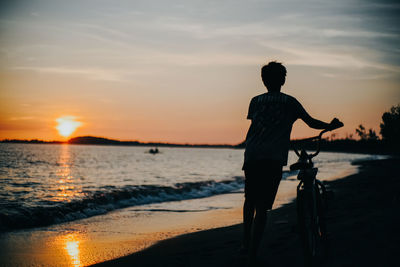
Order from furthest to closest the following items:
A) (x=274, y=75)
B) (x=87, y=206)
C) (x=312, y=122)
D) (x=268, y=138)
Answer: (x=87, y=206)
(x=274, y=75)
(x=312, y=122)
(x=268, y=138)

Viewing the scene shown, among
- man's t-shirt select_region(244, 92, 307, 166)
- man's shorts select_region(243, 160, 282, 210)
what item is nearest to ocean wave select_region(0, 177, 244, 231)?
man's shorts select_region(243, 160, 282, 210)

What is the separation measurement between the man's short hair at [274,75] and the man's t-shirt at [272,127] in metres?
0.14

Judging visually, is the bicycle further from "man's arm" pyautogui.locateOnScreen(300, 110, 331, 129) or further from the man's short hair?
the man's short hair

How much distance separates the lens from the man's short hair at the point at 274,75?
143 inches

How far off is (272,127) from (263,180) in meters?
0.54

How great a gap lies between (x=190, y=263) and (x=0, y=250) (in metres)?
3.29

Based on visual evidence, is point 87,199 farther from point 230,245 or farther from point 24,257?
point 230,245

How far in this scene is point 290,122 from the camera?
11.4ft

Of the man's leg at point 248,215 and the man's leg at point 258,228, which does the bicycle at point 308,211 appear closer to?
the man's leg at point 258,228

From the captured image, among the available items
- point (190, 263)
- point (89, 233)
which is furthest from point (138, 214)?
point (190, 263)

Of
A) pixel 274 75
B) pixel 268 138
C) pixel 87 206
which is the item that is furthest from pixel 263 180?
pixel 87 206

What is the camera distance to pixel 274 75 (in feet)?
11.9

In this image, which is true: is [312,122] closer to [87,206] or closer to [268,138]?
[268,138]

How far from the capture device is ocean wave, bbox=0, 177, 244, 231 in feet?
27.2
